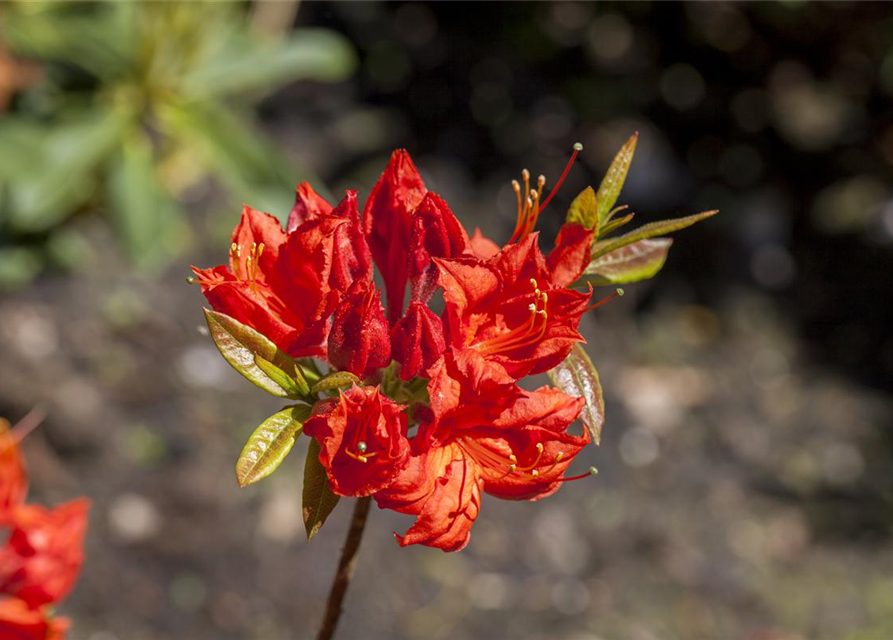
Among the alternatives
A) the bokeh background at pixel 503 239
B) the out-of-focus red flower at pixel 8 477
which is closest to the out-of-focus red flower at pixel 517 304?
the out-of-focus red flower at pixel 8 477

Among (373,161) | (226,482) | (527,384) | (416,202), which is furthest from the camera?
(373,161)

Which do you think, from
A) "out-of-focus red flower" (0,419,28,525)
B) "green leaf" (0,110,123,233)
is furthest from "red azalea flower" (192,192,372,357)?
"green leaf" (0,110,123,233)

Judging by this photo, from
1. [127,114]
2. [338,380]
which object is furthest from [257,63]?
[338,380]

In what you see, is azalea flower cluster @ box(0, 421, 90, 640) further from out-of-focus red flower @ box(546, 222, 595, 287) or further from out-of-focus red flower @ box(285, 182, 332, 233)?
out-of-focus red flower @ box(546, 222, 595, 287)

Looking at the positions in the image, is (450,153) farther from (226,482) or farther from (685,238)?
(226,482)

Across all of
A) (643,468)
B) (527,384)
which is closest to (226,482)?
(527,384)

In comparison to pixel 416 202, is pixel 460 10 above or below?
below
